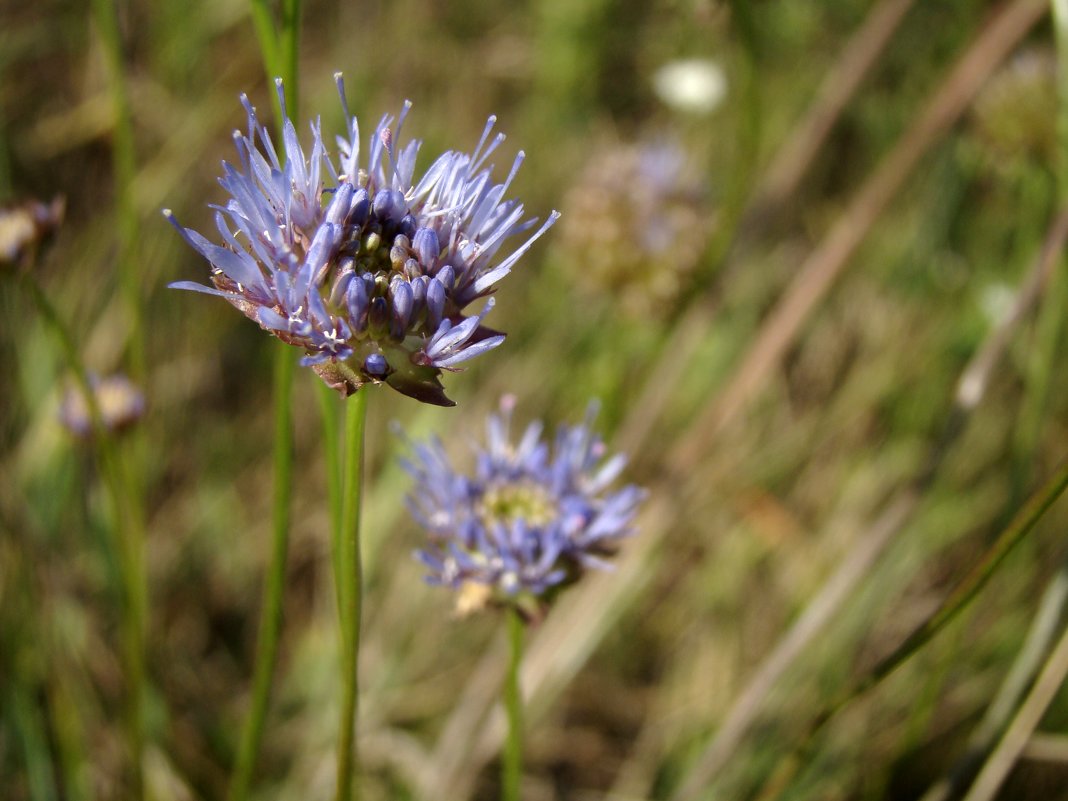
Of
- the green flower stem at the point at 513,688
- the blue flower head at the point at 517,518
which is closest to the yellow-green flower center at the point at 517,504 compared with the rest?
the blue flower head at the point at 517,518

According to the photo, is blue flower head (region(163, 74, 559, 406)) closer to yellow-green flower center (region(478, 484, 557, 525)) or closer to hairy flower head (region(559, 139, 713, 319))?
yellow-green flower center (region(478, 484, 557, 525))

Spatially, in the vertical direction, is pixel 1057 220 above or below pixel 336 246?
above

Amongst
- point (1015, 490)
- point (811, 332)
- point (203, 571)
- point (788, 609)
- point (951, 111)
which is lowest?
point (1015, 490)

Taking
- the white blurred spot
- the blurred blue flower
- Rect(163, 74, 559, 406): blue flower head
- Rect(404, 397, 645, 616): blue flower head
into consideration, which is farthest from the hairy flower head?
Rect(163, 74, 559, 406): blue flower head

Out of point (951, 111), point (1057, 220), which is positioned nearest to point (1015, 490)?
point (1057, 220)

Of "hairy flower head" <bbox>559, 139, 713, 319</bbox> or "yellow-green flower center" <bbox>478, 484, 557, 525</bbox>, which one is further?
"hairy flower head" <bbox>559, 139, 713, 319</bbox>

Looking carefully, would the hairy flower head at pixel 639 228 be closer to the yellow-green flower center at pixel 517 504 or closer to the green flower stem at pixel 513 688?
the yellow-green flower center at pixel 517 504

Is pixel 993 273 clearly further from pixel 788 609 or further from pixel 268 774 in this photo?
pixel 268 774

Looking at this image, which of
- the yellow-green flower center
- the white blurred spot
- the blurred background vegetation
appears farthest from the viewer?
the white blurred spot
